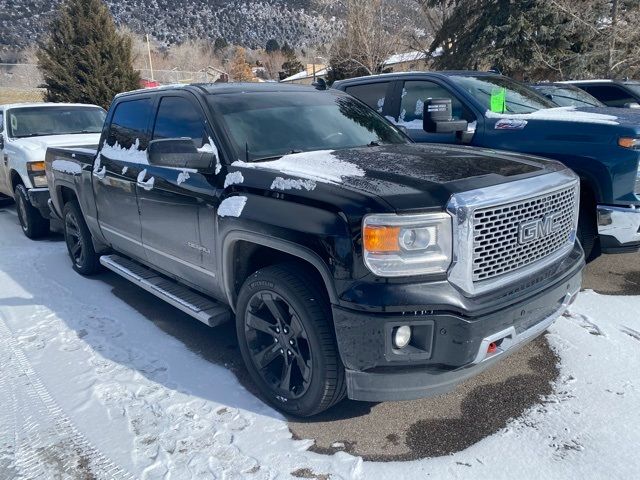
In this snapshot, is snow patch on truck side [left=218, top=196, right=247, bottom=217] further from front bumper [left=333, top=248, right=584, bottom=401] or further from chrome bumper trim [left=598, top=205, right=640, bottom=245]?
chrome bumper trim [left=598, top=205, right=640, bottom=245]

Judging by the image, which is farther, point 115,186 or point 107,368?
point 115,186

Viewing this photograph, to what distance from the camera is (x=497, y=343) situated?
2635 millimetres

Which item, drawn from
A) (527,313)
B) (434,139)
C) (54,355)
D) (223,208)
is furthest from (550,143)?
(54,355)

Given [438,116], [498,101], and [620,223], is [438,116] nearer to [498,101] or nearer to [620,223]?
[498,101]

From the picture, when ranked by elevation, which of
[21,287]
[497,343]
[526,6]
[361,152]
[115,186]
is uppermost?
[526,6]

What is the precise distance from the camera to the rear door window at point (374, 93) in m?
6.39

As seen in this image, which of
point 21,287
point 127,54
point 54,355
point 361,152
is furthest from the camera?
point 127,54

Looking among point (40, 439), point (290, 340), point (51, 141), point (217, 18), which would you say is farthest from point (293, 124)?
point (217, 18)

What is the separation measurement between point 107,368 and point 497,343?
101 inches

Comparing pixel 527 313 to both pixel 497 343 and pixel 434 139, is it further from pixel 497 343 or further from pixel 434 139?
pixel 434 139

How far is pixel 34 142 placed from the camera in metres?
7.58

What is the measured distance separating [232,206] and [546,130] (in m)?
3.21

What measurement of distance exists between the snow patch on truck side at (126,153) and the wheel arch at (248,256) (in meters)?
1.29

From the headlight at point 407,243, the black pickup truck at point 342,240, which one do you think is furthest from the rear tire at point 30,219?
the headlight at point 407,243
